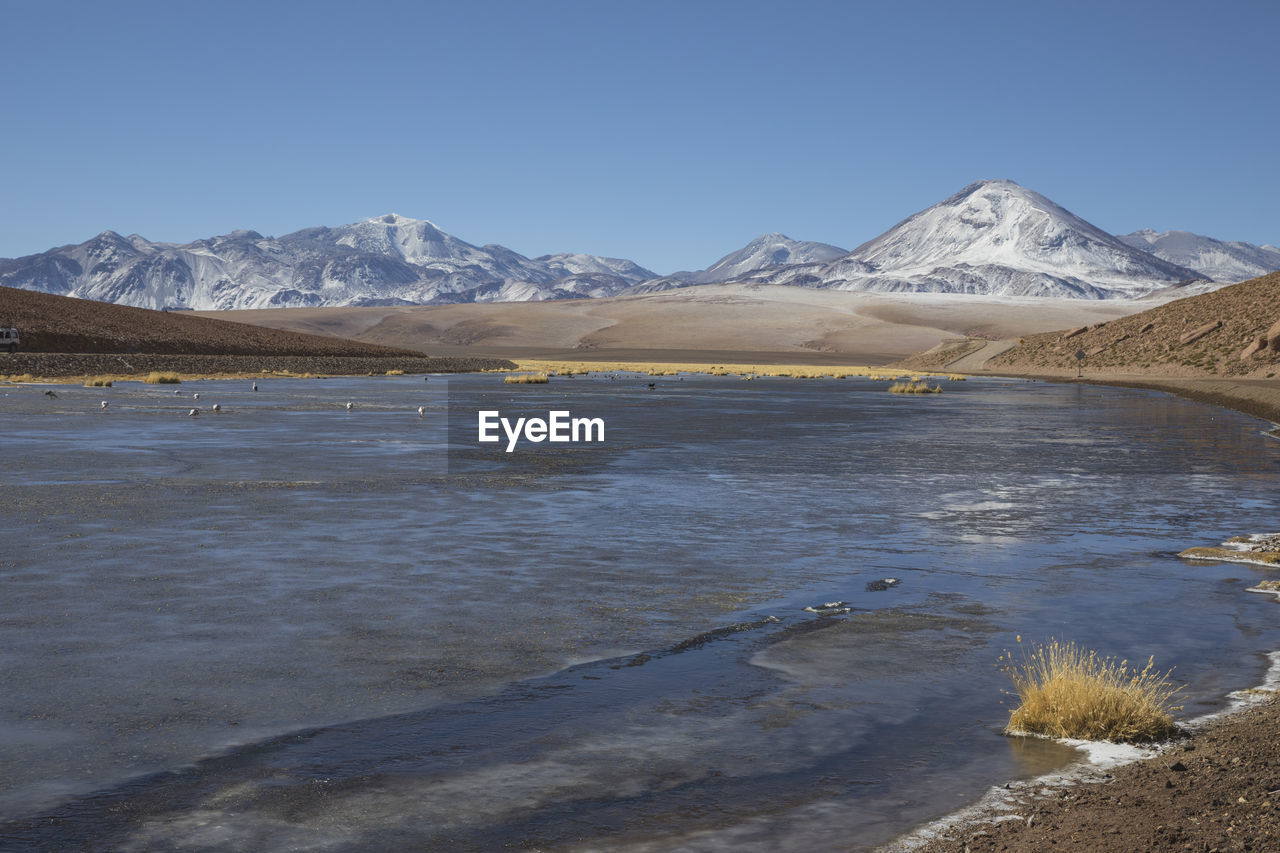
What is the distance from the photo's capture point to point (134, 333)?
86.6 meters

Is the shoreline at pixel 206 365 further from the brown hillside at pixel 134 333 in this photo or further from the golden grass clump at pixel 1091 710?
the golden grass clump at pixel 1091 710

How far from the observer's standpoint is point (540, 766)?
6598 millimetres

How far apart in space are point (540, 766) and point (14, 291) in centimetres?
9231

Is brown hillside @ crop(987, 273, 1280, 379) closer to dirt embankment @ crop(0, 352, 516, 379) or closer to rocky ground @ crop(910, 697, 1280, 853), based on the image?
dirt embankment @ crop(0, 352, 516, 379)

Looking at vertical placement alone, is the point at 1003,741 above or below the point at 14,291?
below

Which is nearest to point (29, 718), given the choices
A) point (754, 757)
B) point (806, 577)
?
point (754, 757)

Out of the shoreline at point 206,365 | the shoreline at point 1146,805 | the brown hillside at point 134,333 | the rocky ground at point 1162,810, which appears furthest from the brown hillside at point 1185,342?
the rocky ground at point 1162,810

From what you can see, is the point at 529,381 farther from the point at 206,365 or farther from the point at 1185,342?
the point at 1185,342

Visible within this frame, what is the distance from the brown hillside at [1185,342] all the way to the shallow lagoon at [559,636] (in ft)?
171

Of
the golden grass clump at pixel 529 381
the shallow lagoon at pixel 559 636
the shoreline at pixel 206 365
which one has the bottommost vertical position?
the shallow lagoon at pixel 559 636

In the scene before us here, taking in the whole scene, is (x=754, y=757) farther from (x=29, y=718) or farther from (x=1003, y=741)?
(x=29, y=718)

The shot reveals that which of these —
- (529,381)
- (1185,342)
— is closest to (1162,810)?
(529,381)

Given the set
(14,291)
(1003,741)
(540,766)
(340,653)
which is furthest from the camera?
(14,291)

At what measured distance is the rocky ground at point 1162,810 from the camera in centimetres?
533
